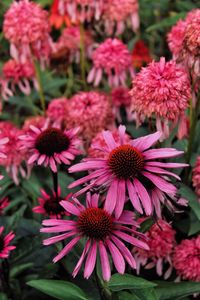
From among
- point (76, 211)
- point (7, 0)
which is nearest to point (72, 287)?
point (76, 211)

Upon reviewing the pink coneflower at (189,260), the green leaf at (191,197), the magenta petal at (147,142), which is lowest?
the pink coneflower at (189,260)

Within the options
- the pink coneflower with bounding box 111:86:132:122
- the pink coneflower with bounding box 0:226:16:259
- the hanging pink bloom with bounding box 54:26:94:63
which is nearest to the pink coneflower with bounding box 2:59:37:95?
the hanging pink bloom with bounding box 54:26:94:63

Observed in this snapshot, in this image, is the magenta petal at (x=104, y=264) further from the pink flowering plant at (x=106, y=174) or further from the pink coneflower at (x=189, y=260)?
the pink coneflower at (x=189, y=260)

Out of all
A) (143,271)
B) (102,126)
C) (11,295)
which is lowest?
(143,271)

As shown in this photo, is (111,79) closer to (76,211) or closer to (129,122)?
(129,122)

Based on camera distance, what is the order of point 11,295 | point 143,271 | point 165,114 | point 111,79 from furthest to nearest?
point 111,79 < point 143,271 < point 11,295 < point 165,114

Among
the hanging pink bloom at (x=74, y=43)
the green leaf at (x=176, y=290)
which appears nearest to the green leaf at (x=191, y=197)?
the green leaf at (x=176, y=290)

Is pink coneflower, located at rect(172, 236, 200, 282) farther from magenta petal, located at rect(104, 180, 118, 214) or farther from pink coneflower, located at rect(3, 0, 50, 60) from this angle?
pink coneflower, located at rect(3, 0, 50, 60)
